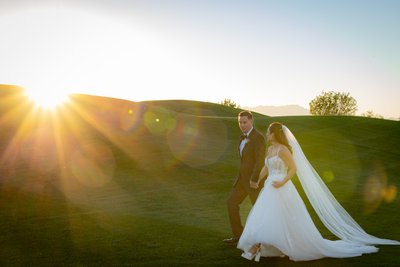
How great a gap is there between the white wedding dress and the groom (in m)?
0.67

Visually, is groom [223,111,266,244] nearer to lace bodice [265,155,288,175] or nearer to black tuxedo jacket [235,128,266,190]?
black tuxedo jacket [235,128,266,190]

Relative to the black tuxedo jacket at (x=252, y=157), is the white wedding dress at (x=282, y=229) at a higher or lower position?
lower

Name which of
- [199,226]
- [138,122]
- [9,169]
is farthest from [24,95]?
[199,226]

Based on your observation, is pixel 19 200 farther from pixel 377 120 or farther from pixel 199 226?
pixel 377 120

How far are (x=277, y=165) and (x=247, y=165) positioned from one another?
1086 millimetres

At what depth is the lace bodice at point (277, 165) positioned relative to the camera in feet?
33.6

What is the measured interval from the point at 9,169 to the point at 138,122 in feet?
48.6

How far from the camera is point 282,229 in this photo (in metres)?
9.66

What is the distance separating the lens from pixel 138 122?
38.7 meters

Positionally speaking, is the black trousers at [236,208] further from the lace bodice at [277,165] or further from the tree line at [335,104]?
the tree line at [335,104]

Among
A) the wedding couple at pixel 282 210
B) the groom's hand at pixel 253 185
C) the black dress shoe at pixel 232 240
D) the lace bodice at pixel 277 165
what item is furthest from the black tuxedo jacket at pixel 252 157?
the black dress shoe at pixel 232 240

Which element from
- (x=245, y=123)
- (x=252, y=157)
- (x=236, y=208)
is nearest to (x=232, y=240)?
(x=236, y=208)

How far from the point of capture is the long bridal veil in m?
11.1

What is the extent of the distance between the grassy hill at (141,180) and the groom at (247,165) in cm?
90
